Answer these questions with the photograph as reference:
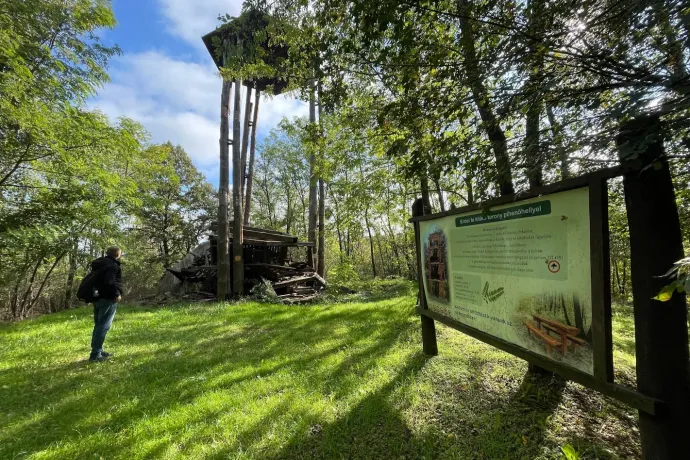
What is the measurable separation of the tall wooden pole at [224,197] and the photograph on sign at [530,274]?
332 inches

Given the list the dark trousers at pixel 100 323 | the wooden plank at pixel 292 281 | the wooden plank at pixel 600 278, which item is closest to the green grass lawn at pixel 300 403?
the dark trousers at pixel 100 323

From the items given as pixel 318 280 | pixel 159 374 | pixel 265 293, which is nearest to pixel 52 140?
pixel 159 374

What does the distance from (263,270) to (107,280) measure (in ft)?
25.0

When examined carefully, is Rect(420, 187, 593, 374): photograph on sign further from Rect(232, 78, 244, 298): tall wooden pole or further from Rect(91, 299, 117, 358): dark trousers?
Rect(232, 78, 244, 298): tall wooden pole

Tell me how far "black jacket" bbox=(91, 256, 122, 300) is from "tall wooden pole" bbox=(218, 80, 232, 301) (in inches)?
209

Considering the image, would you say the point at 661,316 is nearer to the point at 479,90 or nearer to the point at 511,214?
the point at 511,214

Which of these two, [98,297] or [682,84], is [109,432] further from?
[682,84]

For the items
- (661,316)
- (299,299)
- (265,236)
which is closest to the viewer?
(661,316)

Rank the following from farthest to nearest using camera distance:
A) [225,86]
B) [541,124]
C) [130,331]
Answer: [225,86] → [130,331] → [541,124]

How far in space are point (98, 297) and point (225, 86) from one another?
8323mm

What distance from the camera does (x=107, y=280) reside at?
476 cm

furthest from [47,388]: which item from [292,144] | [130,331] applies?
[292,144]

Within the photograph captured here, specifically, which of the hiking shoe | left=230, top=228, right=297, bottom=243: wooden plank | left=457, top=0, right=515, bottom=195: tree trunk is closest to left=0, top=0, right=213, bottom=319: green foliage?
the hiking shoe

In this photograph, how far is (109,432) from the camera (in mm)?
2898
